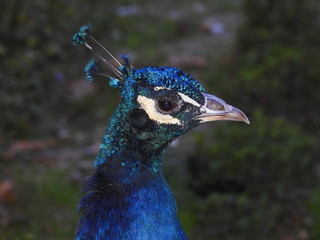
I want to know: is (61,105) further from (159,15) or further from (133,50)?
(159,15)

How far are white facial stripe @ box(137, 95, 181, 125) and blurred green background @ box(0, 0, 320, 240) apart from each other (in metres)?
1.56

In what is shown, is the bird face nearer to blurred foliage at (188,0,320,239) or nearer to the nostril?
the nostril

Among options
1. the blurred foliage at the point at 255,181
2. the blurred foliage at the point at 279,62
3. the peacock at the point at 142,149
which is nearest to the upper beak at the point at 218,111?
the peacock at the point at 142,149

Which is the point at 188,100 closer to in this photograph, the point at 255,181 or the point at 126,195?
the point at 126,195

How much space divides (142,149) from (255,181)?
1.73 metres

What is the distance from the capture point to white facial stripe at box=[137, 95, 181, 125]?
1.88 meters

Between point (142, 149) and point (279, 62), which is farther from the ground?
point (279, 62)

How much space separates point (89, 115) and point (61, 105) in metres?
0.26

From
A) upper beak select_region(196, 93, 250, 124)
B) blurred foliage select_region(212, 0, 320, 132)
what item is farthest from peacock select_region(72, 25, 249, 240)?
blurred foliage select_region(212, 0, 320, 132)

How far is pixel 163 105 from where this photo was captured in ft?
6.16

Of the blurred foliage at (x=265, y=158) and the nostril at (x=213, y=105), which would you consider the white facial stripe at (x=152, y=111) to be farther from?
the blurred foliage at (x=265, y=158)

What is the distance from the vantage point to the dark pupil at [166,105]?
73.7 inches

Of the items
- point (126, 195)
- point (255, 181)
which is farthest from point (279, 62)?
point (126, 195)

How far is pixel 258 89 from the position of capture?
3957mm
